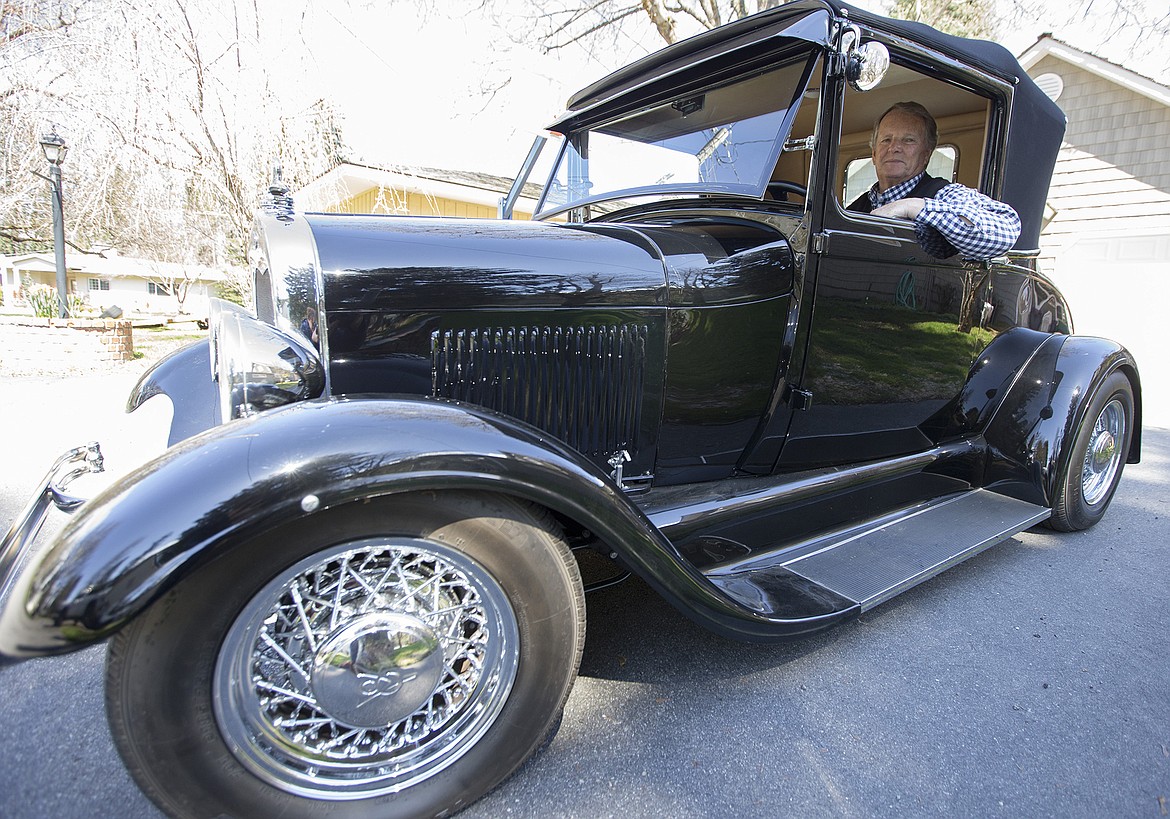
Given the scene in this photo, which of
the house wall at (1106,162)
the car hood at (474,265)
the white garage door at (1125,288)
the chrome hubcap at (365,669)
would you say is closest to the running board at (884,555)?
the chrome hubcap at (365,669)

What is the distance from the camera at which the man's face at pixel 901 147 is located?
273 cm

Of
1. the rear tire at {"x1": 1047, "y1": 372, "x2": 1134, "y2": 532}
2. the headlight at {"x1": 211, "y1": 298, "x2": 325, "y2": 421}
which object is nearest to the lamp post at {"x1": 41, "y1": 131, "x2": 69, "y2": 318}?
the headlight at {"x1": 211, "y1": 298, "x2": 325, "y2": 421}

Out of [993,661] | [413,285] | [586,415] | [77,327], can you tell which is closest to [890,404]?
[993,661]

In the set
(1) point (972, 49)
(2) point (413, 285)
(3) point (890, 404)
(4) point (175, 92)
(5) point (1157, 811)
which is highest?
(4) point (175, 92)

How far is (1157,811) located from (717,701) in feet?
3.48

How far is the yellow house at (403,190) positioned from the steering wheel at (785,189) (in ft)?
21.2

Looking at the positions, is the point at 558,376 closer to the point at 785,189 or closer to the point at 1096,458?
the point at 785,189

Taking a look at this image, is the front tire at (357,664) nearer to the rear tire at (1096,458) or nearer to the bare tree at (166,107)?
the rear tire at (1096,458)

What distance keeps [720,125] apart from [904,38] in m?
0.72

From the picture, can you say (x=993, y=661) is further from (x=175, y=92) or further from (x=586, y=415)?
(x=175, y=92)

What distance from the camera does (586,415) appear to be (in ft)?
6.68

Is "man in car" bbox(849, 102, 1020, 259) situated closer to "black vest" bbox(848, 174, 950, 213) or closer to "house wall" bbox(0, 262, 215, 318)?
"black vest" bbox(848, 174, 950, 213)

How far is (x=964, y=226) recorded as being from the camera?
2357 mm

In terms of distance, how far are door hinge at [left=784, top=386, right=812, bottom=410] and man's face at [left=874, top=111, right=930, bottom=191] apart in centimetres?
120
